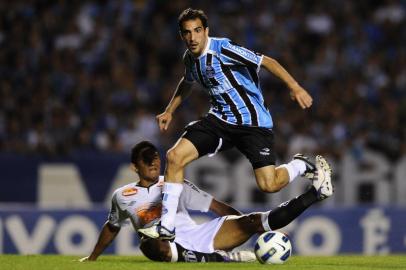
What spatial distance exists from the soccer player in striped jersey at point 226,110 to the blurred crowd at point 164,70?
528 centimetres

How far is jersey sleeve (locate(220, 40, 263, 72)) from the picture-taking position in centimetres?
977

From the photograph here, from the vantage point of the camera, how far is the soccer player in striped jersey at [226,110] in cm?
967

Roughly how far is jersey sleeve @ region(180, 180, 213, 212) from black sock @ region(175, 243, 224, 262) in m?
0.46

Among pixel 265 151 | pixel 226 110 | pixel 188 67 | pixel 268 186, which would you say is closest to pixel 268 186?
pixel 268 186

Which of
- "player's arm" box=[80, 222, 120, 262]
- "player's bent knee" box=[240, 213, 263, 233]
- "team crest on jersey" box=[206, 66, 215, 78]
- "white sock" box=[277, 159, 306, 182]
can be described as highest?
"team crest on jersey" box=[206, 66, 215, 78]

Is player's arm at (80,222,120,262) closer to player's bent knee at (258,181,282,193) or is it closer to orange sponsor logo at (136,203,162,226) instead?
orange sponsor logo at (136,203,162,226)

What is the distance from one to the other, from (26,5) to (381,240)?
6608mm

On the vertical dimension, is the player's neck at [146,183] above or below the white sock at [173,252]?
above

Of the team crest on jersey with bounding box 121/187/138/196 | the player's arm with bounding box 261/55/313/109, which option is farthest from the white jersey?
the player's arm with bounding box 261/55/313/109

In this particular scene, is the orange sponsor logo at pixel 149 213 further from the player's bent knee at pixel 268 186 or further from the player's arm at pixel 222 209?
the player's bent knee at pixel 268 186

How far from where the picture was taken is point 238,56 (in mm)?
9797

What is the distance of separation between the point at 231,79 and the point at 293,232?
5174mm

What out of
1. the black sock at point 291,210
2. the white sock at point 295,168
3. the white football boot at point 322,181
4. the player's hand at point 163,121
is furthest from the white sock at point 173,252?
the white football boot at point 322,181

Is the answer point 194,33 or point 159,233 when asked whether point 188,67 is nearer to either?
point 194,33
